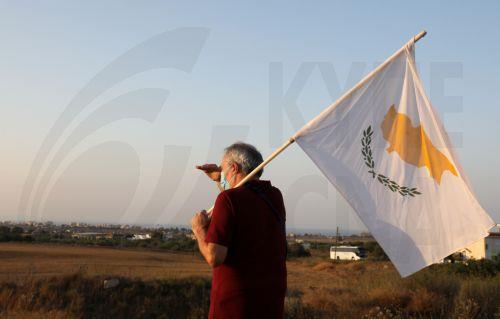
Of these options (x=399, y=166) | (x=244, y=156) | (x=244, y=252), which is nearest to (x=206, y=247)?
(x=244, y=252)

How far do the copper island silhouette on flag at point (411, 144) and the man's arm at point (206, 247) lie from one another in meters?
2.48

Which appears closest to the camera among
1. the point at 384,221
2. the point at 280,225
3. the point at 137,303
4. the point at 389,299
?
the point at 280,225

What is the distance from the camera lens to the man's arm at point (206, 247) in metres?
3.06

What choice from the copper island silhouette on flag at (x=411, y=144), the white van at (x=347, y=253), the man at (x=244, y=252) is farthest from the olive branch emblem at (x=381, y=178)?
the white van at (x=347, y=253)

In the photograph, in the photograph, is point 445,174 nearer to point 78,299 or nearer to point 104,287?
point 78,299

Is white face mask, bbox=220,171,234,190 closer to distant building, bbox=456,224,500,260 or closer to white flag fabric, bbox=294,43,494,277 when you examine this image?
white flag fabric, bbox=294,43,494,277

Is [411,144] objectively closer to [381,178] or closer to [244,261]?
[381,178]

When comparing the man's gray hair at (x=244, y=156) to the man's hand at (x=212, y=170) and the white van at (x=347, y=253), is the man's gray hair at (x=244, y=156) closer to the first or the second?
the man's hand at (x=212, y=170)

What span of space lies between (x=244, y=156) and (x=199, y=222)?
1.78 ft

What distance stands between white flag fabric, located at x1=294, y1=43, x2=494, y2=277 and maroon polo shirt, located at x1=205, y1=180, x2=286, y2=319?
1709 mm

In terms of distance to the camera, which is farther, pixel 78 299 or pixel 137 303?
pixel 137 303

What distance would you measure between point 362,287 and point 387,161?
30.3ft

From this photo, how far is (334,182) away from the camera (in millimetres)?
4809

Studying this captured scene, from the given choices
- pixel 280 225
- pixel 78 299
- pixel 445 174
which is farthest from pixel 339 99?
pixel 78 299
